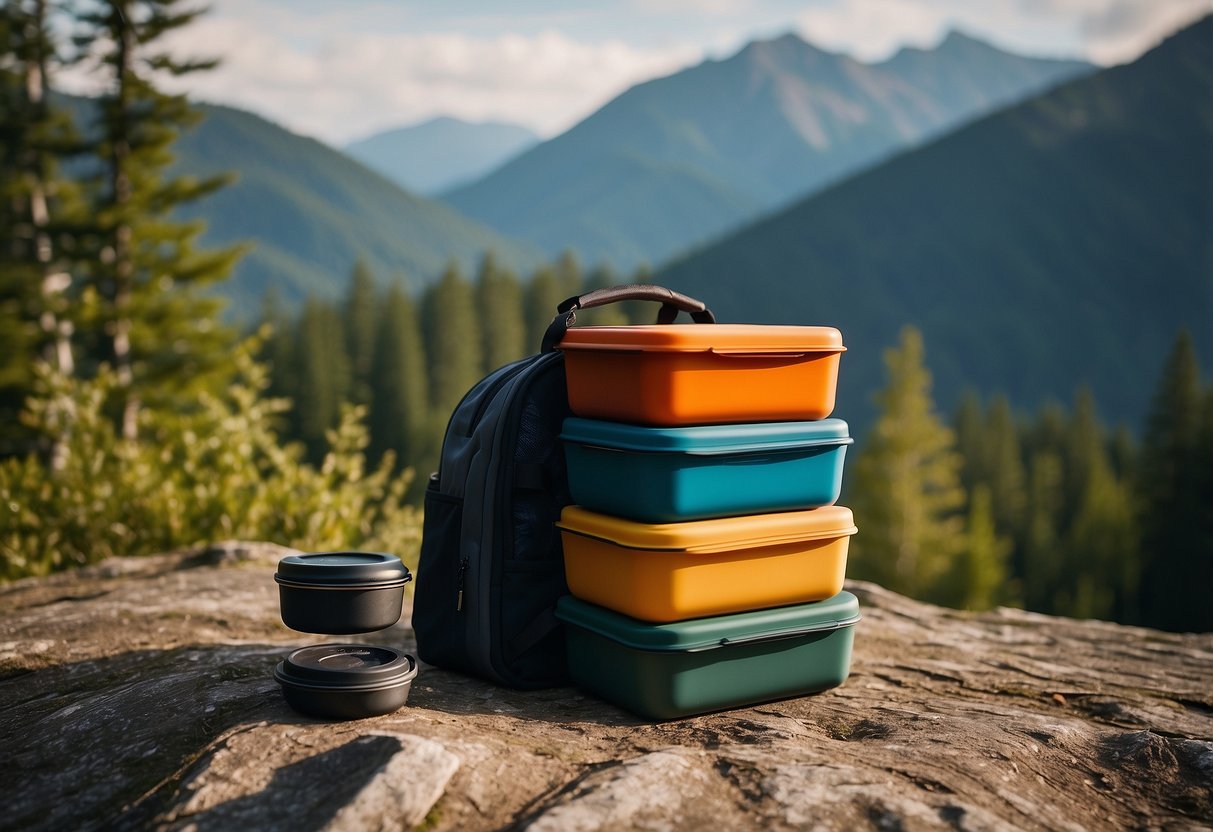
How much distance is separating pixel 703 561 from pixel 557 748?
68 centimetres

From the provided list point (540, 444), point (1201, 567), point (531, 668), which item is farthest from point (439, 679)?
point (1201, 567)

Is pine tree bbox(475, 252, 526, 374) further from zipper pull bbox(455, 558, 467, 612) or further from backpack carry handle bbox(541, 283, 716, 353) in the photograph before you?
zipper pull bbox(455, 558, 467, 612)

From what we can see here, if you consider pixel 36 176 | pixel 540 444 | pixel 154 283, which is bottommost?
pixel 540 444

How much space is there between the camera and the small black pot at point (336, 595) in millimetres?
2773

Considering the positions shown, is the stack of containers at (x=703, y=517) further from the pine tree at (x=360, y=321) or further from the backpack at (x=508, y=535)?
the pine tree at (x=360, y=321)

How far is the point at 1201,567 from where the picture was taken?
4109cm

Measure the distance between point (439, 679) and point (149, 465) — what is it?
3.98m

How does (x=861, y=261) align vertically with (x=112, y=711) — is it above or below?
above

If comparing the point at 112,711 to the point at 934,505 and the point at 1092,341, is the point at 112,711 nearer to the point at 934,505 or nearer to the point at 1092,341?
the point at 934,505

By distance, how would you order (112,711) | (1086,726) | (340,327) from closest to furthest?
(112,711), (1086,726), (340,327)

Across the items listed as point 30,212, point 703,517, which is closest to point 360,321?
point 30,212

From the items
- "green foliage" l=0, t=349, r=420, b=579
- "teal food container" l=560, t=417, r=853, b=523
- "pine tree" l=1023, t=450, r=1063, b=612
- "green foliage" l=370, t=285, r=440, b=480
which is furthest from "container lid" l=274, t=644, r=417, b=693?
"green foliage" l=370, t=285, r=440, b=480

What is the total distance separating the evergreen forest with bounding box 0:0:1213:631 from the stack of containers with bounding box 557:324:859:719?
3.09 metres

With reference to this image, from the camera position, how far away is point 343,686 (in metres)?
2.55
